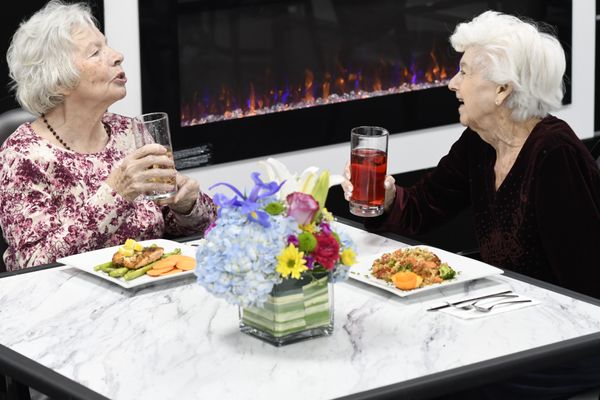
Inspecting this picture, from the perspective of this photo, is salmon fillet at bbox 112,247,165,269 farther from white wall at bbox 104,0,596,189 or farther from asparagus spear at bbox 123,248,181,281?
white wall at bbox 104,0,596,189

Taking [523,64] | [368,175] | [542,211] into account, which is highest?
[523,64]

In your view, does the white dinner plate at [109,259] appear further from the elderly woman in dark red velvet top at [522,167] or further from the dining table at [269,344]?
the elderly woman in dark red velvet top at [522,167]

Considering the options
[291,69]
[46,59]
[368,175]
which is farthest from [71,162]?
[291,69]

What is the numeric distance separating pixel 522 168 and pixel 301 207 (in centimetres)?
93

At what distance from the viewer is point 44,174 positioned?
3.00m

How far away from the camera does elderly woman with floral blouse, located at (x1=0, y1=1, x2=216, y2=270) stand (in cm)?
293

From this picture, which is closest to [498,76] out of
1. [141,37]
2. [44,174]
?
[44,174]

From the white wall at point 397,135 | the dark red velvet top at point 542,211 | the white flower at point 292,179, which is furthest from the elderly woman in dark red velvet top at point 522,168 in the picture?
the white wall at point 397,135

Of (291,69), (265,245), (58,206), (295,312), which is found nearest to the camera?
(265,245)

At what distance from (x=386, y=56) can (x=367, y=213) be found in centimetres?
207

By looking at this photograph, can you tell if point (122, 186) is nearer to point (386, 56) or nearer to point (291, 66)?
point (291, 66)

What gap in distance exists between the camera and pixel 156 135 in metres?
Result: 2.76

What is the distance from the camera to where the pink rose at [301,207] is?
2182 millimetres

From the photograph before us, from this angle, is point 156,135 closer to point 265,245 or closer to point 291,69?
point 265,245
